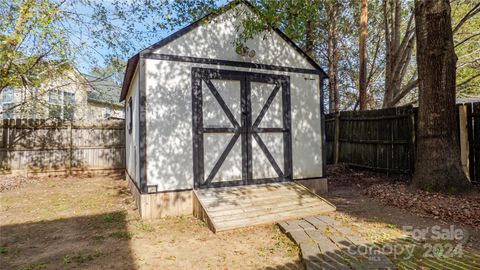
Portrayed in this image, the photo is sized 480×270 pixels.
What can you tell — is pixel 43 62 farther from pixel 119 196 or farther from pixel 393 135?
pixel 393 135

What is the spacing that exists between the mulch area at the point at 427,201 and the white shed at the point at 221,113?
1516mm

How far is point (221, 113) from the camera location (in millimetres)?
5980

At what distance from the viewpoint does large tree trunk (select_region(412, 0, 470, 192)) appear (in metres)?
5.64

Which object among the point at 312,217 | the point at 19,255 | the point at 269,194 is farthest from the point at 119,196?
the point at 312,217

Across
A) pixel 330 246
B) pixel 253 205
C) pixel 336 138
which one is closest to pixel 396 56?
pixel 336 138

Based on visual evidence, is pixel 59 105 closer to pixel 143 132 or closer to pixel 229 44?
pixel 143 132

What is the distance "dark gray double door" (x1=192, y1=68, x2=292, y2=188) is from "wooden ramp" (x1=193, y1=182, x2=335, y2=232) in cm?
36

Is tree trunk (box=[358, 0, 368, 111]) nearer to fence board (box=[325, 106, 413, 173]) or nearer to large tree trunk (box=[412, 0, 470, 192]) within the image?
fence board (box=[325, 106, 413, 173])

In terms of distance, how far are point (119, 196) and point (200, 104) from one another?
3.72m

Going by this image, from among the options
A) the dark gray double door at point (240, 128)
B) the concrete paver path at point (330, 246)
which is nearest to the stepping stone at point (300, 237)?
the concrete paver path at point (330, 246)

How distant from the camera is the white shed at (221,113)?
212 inches

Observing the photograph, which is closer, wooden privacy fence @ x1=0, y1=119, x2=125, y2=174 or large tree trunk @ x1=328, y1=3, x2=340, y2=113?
wooden privacy fence @ x1=0, y1=119, x2=125, y2=174

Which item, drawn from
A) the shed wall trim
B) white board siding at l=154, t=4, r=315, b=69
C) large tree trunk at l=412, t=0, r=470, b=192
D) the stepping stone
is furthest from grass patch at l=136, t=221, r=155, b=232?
large tree trunk at l=412, t=0, r=470, b=192

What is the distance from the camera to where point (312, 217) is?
195 inches
